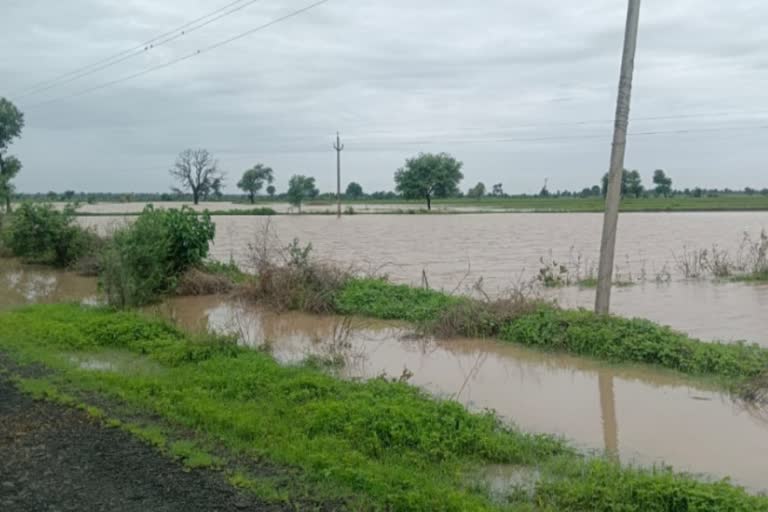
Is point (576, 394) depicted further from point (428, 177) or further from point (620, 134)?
point (428, 177)

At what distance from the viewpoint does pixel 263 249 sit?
1548 centimetres

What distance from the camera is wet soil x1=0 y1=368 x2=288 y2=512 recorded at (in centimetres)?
460

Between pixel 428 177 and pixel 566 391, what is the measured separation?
72513mm

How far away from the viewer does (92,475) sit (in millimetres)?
5141

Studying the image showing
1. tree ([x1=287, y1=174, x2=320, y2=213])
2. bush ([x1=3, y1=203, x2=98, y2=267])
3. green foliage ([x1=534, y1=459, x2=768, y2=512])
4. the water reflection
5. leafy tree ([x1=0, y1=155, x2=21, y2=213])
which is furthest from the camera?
tree ([x1=287, y1=174, x2=320, y2=213])

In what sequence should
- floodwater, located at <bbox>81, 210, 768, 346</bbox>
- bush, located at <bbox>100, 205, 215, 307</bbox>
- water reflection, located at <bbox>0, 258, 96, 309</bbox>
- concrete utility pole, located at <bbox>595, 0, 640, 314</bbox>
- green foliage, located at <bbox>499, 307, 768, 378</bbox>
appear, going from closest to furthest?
1. green foliage, located at <bbox>499, 307, 768, 378</bbox>
2. concrete utility pole, located at <bbox>595, 0, 640, 314</bbox>
3. bush, located at <bbox>100, 205, 215, 307</bbox>
4. floodwater, located at <bbox>81, 210, 768, 346</bbox>
5. water reflection, located at <bbox>0, 258, 96, 309</bbox>

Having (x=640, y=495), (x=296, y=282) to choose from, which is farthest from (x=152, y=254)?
(x=640, y=495)

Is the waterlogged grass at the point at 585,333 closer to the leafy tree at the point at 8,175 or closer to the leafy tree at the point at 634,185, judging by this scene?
the leafy tree at the point at 8,175

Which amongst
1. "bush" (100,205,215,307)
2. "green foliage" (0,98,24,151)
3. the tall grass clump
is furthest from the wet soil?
"green foliage" (0,98,24,151)

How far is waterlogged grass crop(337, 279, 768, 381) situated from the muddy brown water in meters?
0.27

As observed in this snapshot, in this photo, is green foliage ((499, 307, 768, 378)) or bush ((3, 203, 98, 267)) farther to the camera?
bush ((3, 203, 98, 267))

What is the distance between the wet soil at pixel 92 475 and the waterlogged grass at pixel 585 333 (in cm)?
615

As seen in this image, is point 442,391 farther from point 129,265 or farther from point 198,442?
point 129,265

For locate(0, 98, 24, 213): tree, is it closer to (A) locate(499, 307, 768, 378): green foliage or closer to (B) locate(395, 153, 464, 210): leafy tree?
(A) locate(499, 307, 768, 378): green foliage
